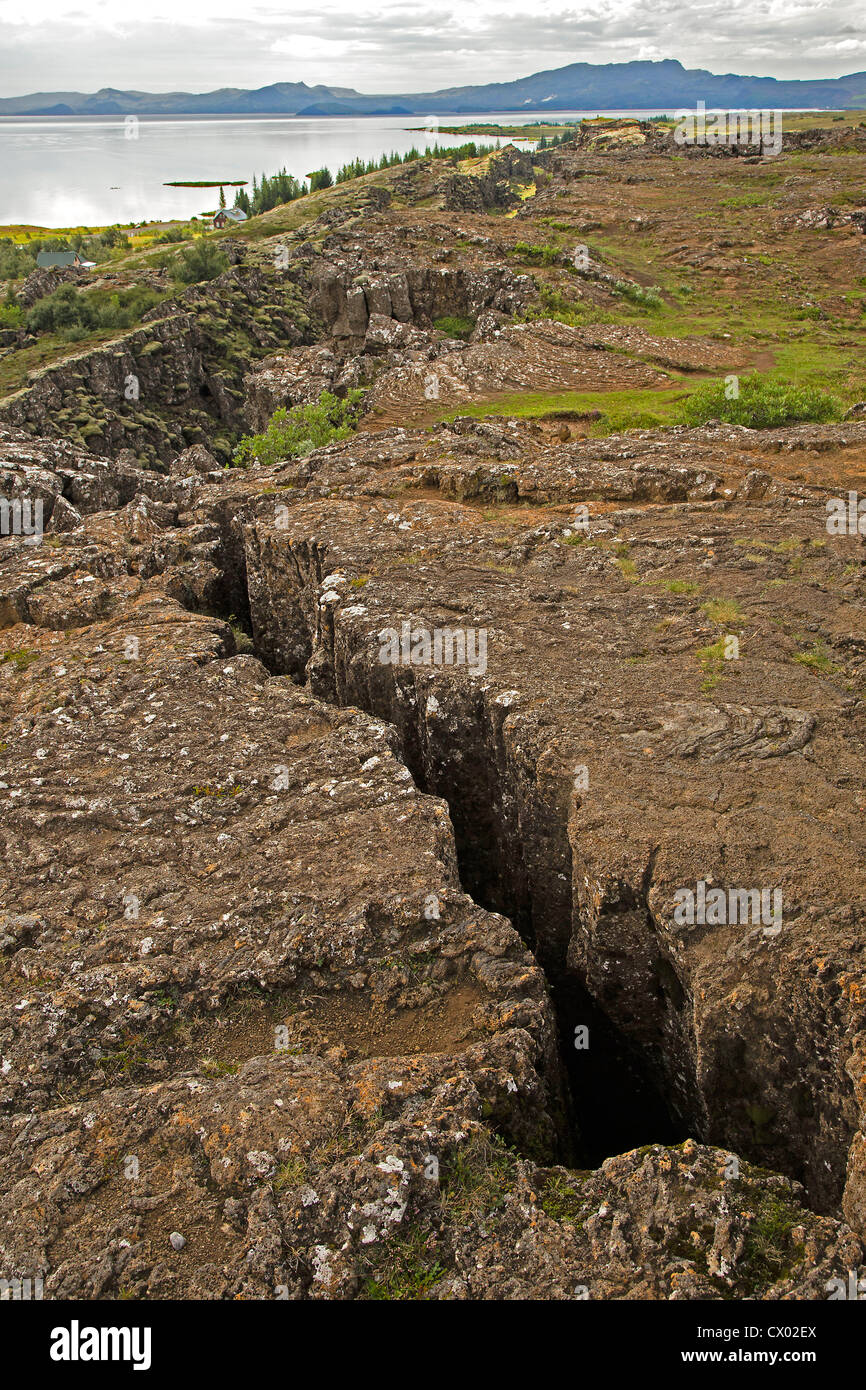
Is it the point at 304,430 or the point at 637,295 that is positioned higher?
the point at 637,295

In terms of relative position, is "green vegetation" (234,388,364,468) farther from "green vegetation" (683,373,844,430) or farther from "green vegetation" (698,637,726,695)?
"green vegetation" (698,637,726,695)

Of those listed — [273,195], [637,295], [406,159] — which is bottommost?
[637,295]

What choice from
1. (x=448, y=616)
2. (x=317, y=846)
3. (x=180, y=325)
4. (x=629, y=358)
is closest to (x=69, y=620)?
(x=448, y=616)

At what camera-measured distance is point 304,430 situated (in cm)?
3036

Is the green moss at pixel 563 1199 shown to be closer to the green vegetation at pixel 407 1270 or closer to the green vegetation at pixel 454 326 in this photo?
the green vegetation at pixel 407 1270

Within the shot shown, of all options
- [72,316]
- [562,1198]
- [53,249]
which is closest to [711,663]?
[562,1198]

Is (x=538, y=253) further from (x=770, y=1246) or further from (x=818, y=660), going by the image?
(x=770, y=1246)

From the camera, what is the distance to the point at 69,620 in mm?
16250

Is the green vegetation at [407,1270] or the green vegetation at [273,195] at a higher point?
the green vegetation at [273,195]

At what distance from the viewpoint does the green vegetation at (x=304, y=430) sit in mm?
29469

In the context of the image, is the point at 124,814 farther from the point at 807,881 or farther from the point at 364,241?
the point at 364,241

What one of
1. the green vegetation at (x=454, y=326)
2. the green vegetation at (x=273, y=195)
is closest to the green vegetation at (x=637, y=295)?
the green vegetation at (x=454, y=326)

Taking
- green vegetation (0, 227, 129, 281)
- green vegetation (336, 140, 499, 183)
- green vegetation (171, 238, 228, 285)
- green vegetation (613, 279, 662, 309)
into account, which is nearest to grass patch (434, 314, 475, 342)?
green vegetation (613, 279, 662, 309)

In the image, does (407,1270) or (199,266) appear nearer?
(407,1270)
